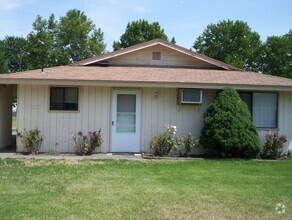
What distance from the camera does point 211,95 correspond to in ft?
44.6

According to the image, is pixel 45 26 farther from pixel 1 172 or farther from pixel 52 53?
pixel 1 172

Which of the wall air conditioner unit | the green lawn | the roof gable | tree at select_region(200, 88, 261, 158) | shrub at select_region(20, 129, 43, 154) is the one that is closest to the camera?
the green lawn

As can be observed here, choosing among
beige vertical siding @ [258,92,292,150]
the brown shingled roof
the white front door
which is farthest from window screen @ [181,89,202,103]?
beige vertical siding @ [258,92,292,150]

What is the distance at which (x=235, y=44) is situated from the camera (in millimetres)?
49406

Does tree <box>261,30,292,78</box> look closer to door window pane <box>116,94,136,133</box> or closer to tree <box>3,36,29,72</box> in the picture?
door window pane <box>116,94,136,133</box>

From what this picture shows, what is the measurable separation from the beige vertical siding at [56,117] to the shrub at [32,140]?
0.67ft

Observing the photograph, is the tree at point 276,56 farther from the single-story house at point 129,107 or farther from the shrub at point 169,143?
the shrub at point 169,143

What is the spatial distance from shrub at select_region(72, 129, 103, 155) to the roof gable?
163 inches

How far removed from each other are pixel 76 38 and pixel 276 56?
24077 millimetres

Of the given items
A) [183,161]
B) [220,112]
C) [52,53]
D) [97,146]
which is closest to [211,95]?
[220,112]

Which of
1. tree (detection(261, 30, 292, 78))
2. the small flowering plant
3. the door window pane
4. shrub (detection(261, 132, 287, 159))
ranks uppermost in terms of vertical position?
tree (detection(261, 30, 292, 78))

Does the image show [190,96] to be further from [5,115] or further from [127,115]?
[5,115]

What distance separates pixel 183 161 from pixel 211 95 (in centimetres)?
292

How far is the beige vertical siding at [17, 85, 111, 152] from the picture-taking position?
43.4ft
